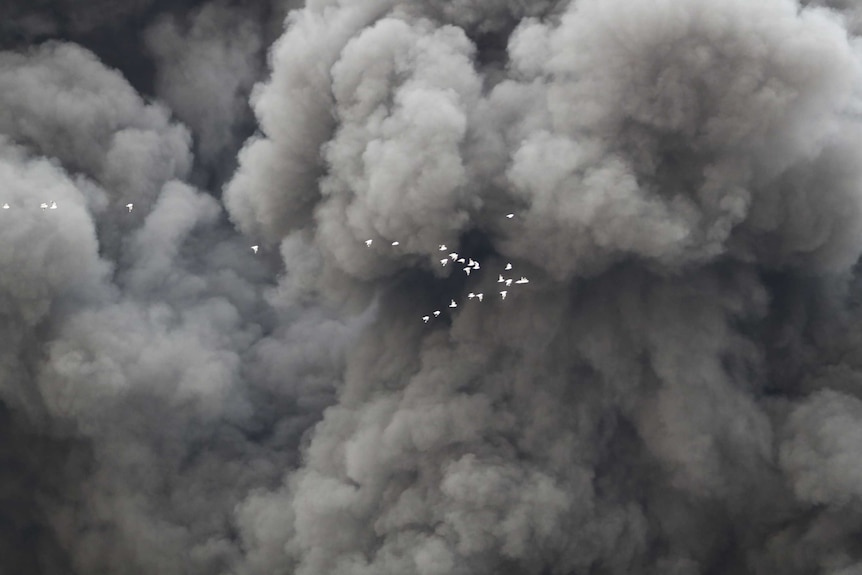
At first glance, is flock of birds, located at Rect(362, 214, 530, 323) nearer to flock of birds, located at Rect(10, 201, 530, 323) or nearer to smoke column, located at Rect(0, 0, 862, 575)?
flock of birds, located at Rect(10, 201, 530, 323)

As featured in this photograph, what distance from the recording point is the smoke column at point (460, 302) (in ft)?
78.5

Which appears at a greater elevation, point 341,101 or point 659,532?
point 341,101

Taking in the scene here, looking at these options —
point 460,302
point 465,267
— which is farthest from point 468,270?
point 460,302

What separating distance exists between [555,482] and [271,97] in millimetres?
10381

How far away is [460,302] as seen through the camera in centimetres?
2761

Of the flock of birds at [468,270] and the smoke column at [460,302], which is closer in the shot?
the smoke column at [460,302]

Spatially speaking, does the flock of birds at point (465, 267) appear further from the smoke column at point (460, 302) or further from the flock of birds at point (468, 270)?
the smoke column at point (460, 302)

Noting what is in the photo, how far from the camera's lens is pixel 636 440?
2675cm

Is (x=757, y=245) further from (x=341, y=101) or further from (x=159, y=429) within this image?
(x=159, y=429)

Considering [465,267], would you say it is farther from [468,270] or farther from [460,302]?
[460,302]

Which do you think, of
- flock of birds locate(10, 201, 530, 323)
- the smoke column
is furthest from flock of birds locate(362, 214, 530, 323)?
the smoke column

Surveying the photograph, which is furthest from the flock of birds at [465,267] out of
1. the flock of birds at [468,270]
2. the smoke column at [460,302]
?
the smoke column at [460,302]

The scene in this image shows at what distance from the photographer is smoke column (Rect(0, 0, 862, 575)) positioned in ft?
78.5

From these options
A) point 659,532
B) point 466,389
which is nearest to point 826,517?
point 659,532
